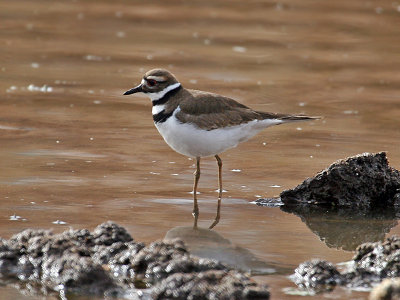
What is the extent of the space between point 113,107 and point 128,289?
17.4 ft

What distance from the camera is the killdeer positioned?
6.55m

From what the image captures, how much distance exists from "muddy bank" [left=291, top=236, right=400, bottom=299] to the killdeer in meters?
1.60

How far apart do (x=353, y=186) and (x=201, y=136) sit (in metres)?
1.21

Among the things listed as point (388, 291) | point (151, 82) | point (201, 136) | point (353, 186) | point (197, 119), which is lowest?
point (388, 291)

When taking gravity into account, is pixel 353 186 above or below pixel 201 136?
below

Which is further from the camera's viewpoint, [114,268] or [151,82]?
[151,82]

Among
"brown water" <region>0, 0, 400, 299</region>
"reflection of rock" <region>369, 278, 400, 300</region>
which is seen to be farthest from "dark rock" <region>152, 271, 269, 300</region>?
"reflection of rock" <region>369, 278, 400, 300</region>

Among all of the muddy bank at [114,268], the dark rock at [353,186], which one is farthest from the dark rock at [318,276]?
the dark rock at [353,186]

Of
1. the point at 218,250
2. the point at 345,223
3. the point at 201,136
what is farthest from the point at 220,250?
the point at 201,136

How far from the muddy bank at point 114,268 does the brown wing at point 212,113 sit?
62.4 inches

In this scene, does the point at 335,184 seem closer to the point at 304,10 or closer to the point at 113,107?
the point at 113,107

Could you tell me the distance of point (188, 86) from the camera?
1074 centimetres

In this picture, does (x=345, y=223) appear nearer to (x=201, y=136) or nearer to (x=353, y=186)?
(x=353, y=186)

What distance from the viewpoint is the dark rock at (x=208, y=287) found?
432 centimetres
